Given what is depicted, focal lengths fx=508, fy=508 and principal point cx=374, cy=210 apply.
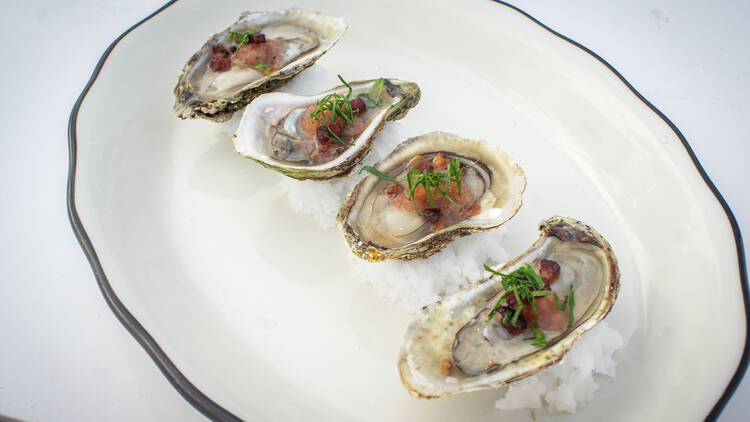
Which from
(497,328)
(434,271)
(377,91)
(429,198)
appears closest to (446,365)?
(497,328)

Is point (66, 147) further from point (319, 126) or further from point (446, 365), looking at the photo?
point (446, 365)

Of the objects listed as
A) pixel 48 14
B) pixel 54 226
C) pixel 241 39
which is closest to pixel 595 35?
pixel 241 39

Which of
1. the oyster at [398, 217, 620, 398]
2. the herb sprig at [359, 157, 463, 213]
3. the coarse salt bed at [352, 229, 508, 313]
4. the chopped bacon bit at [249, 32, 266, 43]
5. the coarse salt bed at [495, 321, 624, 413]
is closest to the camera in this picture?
the oyster at [398, 217, 620, 398]

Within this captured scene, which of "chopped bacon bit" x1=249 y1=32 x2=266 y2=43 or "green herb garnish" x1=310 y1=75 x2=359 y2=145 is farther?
"chopped bacon bit" x1=249 y1=32 x2=266 y2=43

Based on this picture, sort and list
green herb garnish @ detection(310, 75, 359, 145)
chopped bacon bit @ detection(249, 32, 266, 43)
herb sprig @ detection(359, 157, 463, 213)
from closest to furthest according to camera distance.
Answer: herb sprig @ detection(359, 157, 463, 213), green herb garnish @ detection(310, 75, 359, 145), chopped bacon bit @ detection(249, 32, 266, 43)

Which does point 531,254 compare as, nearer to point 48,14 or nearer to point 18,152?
point 18,152

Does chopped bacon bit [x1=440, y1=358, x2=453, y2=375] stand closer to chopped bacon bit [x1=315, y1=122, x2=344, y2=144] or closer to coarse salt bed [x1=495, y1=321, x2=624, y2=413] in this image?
coarse salt bed [x1=495, y1=321, x2=624, y2=413]

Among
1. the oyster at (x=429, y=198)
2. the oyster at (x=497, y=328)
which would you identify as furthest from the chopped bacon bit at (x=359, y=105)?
the oyster at (x=497, y=328)

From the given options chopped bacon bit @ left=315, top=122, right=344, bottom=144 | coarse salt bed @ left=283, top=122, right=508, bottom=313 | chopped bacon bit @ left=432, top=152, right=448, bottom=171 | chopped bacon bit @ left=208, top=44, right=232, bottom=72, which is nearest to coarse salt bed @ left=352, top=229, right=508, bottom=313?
coarse salt bed @ left=283, top=122, right=508, bottom=313
